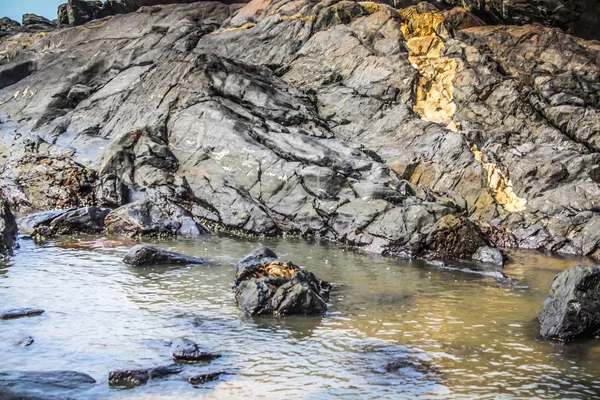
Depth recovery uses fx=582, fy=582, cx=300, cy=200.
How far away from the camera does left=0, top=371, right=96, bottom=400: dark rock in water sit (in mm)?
8773

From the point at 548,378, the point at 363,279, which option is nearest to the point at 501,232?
the point at 363,279

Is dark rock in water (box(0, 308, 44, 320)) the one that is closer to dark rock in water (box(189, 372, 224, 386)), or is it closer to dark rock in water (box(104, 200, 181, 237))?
dark rock in water (box(189, 372, 224, 386))

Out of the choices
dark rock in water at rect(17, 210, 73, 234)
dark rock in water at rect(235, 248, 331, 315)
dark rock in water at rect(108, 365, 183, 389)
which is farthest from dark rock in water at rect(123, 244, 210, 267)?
dark rock in water at rect(108, 365, 183, 389)

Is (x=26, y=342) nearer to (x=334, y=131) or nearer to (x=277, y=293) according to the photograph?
(x=277, y=293)

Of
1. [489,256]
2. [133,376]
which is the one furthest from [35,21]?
[133,376]

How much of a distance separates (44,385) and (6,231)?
13.9m

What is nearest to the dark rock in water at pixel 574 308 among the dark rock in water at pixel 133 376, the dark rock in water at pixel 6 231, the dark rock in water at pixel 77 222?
the dark rock in water at pixel 133 376

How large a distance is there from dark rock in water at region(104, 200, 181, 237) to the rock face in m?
0.09

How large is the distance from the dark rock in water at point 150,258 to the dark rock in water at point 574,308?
38.1ft

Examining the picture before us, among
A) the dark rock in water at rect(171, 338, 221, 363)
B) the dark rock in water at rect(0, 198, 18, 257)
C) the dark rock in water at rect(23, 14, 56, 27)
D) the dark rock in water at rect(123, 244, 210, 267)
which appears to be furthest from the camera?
the dark rock in water at rect(23, 14, 56, 27)

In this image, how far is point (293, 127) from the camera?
1291 inches

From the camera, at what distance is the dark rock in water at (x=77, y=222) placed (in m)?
25.1

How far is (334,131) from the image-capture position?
34.8 m

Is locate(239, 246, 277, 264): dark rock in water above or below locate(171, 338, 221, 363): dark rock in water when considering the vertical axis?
above
